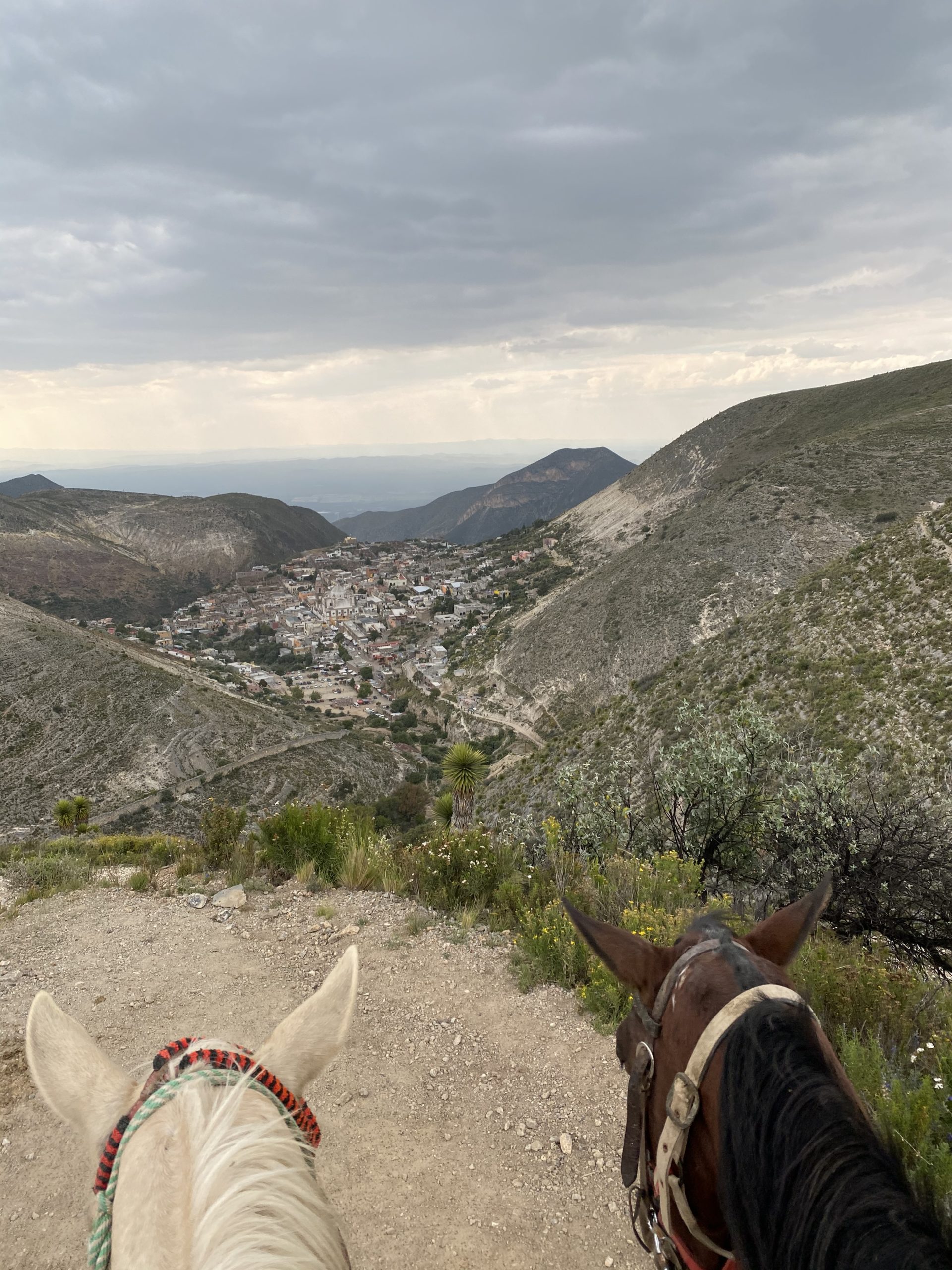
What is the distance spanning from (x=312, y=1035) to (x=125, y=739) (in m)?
37.1

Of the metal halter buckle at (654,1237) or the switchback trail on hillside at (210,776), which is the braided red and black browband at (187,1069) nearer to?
the metal halter buckle at (654,1237)

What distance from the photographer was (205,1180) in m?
1.06

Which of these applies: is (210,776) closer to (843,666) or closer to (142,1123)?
(843,666)

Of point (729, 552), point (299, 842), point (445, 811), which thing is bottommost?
point (445, 811)

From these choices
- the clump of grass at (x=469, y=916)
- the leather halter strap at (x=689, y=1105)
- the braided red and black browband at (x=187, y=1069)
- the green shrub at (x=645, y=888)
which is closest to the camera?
the braided red and black browband at (x=187, y=1069)

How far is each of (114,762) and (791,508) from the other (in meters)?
47.6

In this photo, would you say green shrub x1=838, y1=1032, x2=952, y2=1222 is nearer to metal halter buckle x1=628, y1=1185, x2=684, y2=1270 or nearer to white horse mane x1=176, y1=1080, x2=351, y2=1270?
metal halter buckle x1=628, y1=1185, x2=684, y2=1270

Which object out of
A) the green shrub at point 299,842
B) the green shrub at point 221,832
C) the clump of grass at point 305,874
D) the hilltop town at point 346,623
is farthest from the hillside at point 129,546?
the clump of grass at point 305,874

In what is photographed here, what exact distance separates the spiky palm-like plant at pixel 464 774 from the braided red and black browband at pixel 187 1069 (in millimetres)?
Result: 12119

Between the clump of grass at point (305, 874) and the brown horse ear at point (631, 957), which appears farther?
the clump of grass at point (305, 874)

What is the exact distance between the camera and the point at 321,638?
3856 inches

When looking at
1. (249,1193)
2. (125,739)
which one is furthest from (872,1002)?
(125,739)

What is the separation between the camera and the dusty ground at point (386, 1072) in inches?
123

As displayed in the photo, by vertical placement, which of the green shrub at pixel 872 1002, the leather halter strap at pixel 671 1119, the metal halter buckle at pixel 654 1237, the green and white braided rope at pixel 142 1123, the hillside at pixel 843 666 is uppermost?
the green and white braided rope at pixel 142 1123
